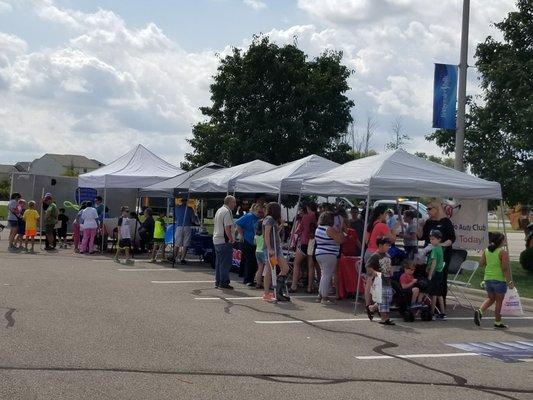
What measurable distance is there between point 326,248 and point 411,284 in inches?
74.1

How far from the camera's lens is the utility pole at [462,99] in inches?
718

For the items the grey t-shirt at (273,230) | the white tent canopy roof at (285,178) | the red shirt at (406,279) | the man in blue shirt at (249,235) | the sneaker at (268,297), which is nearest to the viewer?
the red shirt at (406,279)

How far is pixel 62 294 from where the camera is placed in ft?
46.2

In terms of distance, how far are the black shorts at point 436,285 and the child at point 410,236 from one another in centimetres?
127

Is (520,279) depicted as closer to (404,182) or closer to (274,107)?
(404,182)

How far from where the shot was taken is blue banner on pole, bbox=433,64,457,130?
1805 cm

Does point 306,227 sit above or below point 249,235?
above

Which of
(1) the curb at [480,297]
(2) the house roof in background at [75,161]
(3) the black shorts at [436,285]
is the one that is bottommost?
(1) the curb at [480,297]

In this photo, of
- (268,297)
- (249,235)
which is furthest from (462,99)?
(268,297)

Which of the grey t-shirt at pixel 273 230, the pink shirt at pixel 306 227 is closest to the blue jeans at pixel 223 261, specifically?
the pink shirt at pixel 306 227

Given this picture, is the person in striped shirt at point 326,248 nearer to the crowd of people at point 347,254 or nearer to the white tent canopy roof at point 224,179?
the crowd of people at point 347,254

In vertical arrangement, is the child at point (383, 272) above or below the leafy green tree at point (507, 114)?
below

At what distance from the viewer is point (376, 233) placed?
1351 centimetres

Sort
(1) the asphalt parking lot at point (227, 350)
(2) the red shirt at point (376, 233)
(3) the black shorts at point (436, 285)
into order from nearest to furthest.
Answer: (1) the asphalt parking lot at point (227, 350), (3) the black shorts at point (436, 285), (2) the red shirt at point (376, 233)
